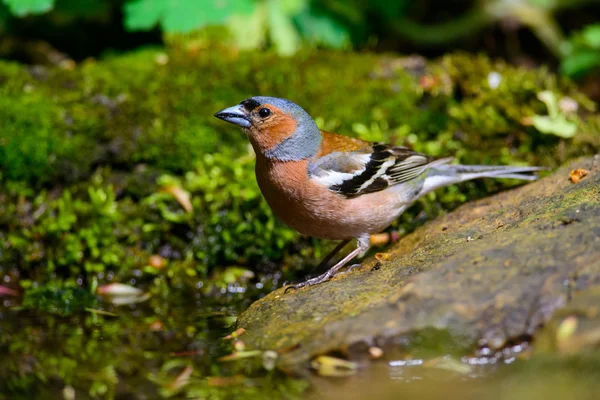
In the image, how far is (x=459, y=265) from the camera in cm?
332

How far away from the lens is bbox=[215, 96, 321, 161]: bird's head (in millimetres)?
4578

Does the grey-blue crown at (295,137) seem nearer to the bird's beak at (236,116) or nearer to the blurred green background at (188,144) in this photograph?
the bird's beak at (236,116)

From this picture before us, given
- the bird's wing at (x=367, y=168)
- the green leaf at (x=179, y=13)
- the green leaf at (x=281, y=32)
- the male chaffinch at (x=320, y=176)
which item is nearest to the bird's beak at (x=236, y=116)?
the male chaffinch at (x=320, y=176)

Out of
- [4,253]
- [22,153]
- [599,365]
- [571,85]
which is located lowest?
[4,253]

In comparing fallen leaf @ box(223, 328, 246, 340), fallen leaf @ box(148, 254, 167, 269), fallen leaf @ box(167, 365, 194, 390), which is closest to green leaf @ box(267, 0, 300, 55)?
fallen leaf @ box(148, 254, 167, 269)

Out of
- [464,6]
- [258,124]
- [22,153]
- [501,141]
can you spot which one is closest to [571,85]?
[501,141]

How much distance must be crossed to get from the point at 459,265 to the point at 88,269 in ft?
10.6

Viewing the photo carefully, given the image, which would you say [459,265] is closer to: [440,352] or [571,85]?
[440,352]

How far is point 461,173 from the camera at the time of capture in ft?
16.8

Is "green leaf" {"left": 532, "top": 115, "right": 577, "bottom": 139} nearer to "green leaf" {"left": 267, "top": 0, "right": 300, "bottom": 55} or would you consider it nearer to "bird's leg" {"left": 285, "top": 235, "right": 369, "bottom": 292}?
"bird's leg" {"left": 285, "top": 235, "right": 369, "bottom": 292}

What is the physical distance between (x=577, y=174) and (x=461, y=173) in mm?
913

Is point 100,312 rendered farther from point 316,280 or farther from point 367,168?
point 367,168

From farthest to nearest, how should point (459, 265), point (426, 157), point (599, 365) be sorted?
point (426, 157) → point (459, 265) → point (599, 365)

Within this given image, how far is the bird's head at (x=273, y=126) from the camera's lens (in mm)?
4578
